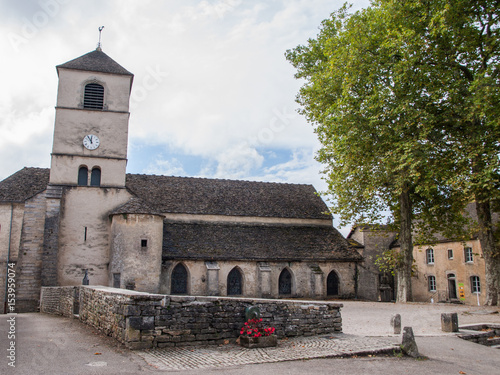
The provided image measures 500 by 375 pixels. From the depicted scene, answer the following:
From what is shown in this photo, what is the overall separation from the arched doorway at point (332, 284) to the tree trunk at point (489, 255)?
37.3 feet

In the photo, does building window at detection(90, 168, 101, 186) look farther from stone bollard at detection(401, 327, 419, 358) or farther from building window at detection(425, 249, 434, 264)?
building window at detection(425, 249, 434, 264)

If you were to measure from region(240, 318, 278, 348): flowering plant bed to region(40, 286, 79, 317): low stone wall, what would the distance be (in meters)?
9.19

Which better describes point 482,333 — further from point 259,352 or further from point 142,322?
point 142,322

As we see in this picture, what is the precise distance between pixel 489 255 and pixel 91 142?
2574 cm

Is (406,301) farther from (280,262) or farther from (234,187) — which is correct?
(234,187)

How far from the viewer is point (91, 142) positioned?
29.0 metres

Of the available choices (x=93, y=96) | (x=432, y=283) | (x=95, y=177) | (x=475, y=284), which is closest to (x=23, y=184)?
(x=95, y=177)

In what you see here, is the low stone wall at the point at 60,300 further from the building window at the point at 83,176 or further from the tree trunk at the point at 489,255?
the tree trunk at the point at 489,255

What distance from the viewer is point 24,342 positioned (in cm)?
1085

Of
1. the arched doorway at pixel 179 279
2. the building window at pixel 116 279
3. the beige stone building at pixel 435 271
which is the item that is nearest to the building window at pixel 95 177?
the building window at pixel 116 279

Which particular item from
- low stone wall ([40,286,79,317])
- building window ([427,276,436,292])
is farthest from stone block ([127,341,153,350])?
building window ([427,276,436,292])

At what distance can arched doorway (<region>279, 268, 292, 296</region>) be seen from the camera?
30.5 meters

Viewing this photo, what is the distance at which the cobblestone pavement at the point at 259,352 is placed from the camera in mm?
9086

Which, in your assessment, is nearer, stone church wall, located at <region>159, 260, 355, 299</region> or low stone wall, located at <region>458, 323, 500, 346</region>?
low stone wall, located at <region>458, 323, 500, 346</region>
